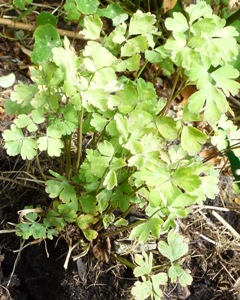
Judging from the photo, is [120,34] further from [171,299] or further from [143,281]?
[171,299]

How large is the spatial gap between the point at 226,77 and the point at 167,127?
5.9 inches

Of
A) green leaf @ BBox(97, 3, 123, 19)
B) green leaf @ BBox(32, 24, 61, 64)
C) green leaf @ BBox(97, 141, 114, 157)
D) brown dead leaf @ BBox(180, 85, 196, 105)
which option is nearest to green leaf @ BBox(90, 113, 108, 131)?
green leaf @ BBox(97, 141, 114, 157)

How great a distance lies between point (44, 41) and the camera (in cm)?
148

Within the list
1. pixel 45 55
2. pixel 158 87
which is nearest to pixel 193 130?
pixel 45 55

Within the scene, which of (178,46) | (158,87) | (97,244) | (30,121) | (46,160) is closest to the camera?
(178,46)

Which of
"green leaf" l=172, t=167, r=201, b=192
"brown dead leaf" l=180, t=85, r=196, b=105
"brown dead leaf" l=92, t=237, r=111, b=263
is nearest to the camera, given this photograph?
"green leaf" l=172, t=167, r=201, b=192

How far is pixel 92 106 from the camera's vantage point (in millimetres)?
1027

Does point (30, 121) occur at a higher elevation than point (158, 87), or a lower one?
higher

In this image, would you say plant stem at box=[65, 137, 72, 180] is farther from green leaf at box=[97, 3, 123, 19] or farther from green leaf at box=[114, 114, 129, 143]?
green leaf at box=[97, 3, 123, 19]

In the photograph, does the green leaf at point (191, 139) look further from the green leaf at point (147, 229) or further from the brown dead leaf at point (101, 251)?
the brown dead leaf at point (101, 251)

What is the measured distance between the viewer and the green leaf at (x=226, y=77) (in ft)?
3.27

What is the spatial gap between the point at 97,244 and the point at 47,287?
181mm

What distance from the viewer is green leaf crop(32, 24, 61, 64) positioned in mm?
1454

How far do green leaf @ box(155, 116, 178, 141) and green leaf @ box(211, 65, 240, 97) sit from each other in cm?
12
